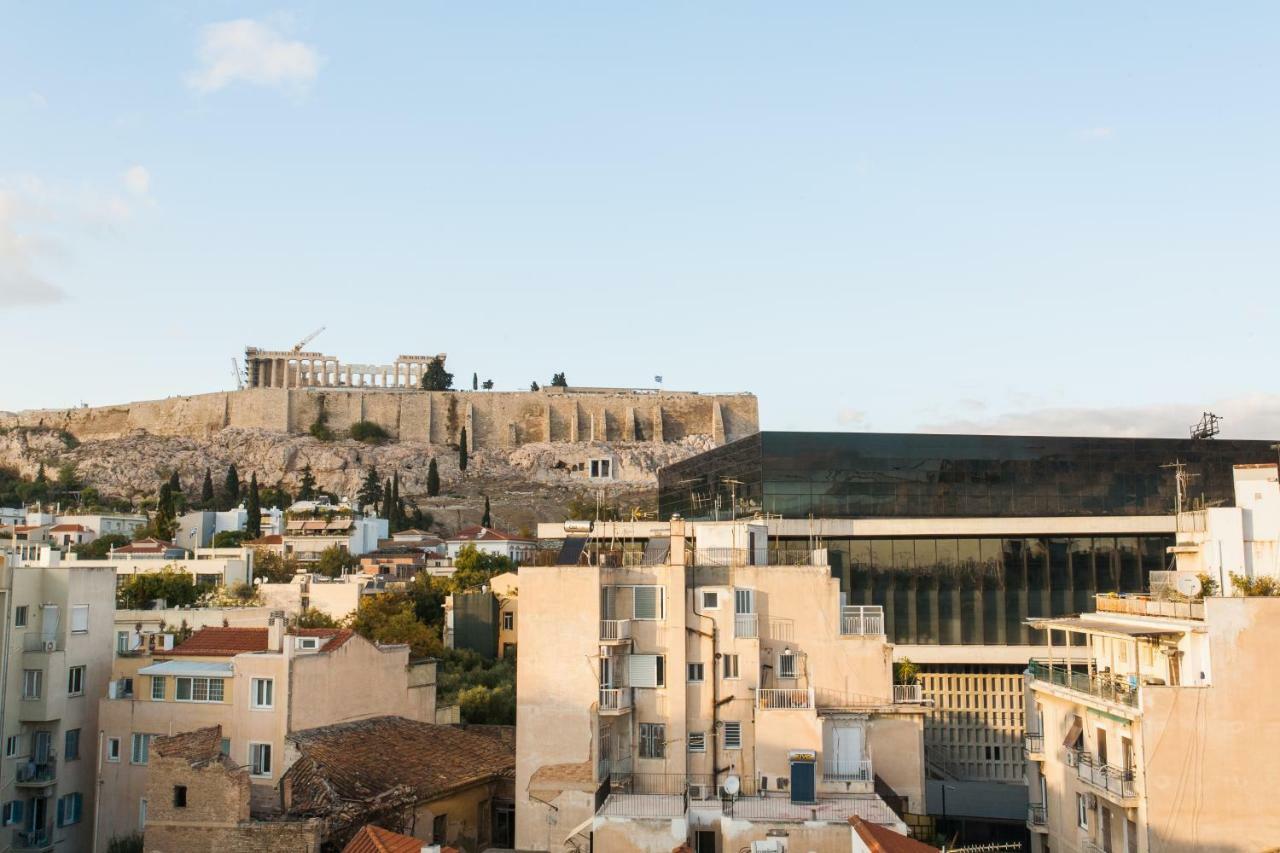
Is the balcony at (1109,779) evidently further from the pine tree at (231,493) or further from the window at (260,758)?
the pine tree at (231,493)

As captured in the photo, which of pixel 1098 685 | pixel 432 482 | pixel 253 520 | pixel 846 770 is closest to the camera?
pixel 1098 685

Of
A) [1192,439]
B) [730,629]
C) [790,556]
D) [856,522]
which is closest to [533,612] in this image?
[730,629]

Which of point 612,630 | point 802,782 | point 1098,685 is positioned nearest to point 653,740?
point 612,630

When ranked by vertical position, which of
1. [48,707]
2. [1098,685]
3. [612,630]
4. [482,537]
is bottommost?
[48,707]

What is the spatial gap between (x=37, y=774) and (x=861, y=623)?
1959cm

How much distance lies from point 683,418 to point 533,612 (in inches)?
4438

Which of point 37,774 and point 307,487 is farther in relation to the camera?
point 307,487

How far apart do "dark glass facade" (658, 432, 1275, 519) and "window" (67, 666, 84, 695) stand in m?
21.5

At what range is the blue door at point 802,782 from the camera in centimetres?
2342

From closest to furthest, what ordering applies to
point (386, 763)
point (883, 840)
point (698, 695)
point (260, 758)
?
point (883, 840), point (698, 695), point (386, 763), point (260, 758)

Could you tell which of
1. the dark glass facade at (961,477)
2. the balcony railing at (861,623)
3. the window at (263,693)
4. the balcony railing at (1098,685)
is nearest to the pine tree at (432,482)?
the dark glass facade at (961,477)

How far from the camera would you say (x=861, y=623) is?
2631cm

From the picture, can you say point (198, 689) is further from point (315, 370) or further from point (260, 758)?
point (315, 370)

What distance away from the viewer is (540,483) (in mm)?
120375
